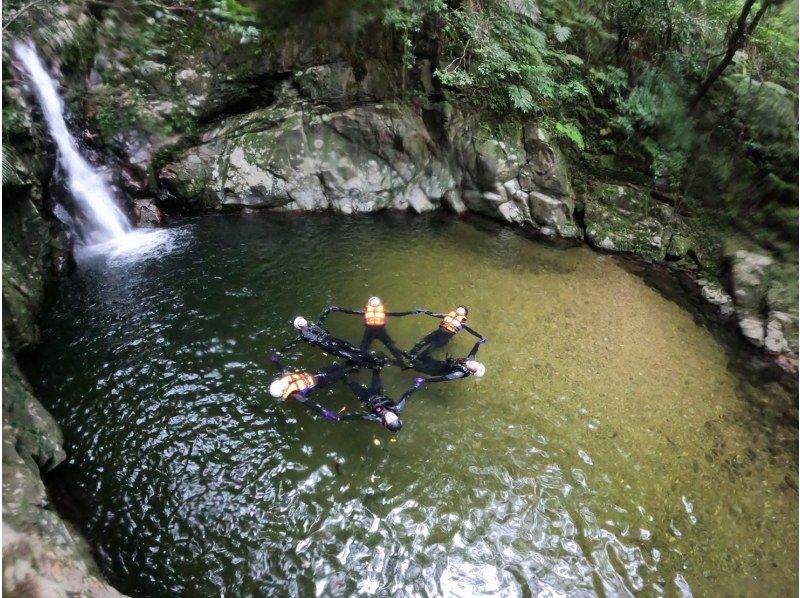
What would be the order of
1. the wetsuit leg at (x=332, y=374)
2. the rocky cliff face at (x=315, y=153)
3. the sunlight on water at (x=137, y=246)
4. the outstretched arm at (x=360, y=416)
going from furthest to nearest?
the sunlight on water at (x=137, y=246) → the rocky cliff face at (x=315, y=153) → the wetsuit leg at (x=332, y=374) → the outstretched arm at (x=360, y=416)

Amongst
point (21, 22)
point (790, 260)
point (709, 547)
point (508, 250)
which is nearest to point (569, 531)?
point (709, 547)

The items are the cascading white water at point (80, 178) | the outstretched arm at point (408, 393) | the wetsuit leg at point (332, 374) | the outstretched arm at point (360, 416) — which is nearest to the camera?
the outstretched arm at point (360, 416)

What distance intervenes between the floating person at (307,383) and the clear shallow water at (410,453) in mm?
283

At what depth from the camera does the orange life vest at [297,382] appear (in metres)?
6.00

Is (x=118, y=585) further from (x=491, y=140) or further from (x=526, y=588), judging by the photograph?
(x=491, y=140)

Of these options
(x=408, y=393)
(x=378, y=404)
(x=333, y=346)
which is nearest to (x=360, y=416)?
(x=378, y=404)

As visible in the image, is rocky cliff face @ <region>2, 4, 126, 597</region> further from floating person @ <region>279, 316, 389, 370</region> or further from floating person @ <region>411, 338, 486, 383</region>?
floating person @ <region>411, 338, 486, 383</region>

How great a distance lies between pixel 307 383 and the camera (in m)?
6.20

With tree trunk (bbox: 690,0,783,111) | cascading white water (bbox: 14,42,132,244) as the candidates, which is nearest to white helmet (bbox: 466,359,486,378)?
cascading white water (bbox: 14,42,132,244)

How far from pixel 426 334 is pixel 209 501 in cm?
472

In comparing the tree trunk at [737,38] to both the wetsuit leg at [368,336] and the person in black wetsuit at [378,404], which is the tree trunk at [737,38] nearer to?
the wetsuit leg at [368,336]

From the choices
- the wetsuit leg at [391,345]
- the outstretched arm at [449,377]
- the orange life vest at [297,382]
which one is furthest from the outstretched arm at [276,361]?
the outstretched arm at [449,377]

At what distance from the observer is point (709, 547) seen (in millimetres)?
5578

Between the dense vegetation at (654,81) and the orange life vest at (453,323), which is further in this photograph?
Result: the dense vegetation at (654,81)
